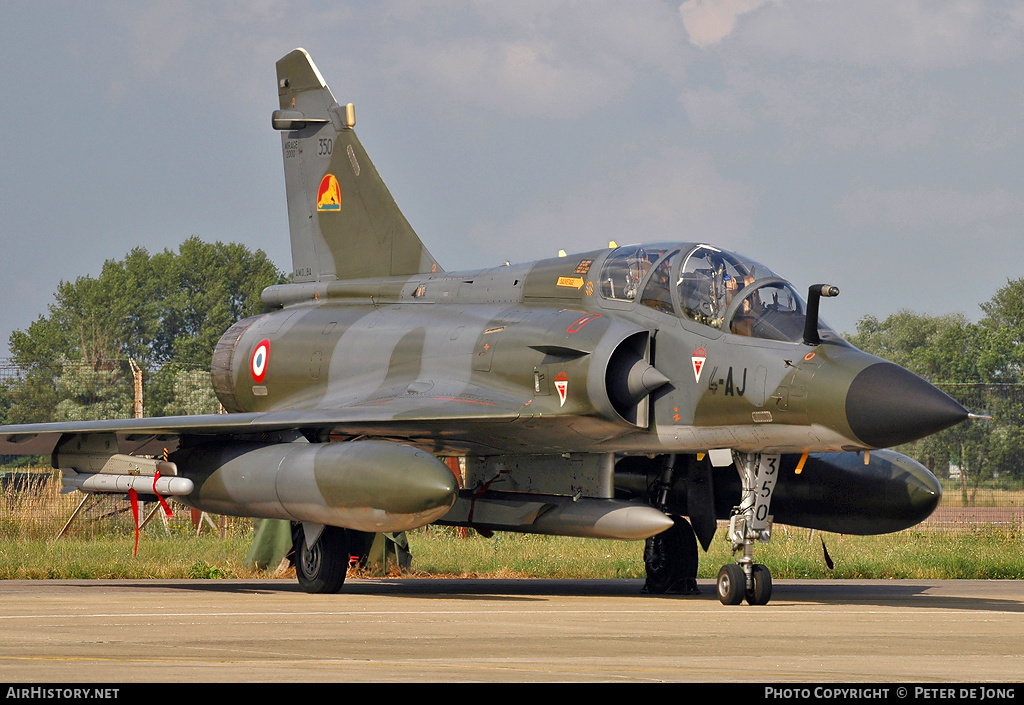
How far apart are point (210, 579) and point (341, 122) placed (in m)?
5.98

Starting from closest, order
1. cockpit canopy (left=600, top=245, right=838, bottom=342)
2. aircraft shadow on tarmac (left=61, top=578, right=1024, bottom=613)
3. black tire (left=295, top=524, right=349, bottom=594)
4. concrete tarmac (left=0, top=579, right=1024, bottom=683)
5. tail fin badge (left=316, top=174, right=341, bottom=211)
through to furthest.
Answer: concrete tarmac (left=0, top=579, right=1024, bottom=683) → cockpit canopy (left=600, top=245, right=838, bottom=342) → aircraft shadow on tarmac (left=61, top=578, right=1024, bottom=613) → black tire (left=295, top=524, right=349, bottom=594) → tail fin badge (left=316, top=174, right=341, bottom=211)

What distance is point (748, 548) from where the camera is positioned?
12297mm

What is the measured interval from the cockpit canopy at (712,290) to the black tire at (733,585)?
2076mm

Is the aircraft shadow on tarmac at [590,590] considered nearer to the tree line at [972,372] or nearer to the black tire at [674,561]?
the black tire at [674,561]

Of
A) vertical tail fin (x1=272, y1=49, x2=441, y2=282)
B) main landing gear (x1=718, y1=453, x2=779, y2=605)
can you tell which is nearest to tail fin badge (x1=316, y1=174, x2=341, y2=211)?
vertical tail fin (x1=272, y1=49, x2=441, y2=282)

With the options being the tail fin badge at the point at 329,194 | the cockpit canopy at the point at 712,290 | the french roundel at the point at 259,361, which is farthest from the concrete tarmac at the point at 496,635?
the tail fin badge at the point at 329,194

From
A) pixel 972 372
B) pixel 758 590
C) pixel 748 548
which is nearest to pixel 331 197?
pixel 748 548

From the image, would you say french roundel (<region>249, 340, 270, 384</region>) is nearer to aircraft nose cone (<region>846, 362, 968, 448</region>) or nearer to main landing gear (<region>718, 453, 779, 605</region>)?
main landing gear (<region>718, 453, 779, 605</region>)

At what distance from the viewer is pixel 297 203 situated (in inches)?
715

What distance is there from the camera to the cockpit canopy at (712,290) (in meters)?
12.4

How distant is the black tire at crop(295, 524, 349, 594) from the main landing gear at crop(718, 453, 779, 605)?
4.07 m

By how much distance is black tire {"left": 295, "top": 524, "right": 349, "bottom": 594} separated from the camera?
46.4 feet

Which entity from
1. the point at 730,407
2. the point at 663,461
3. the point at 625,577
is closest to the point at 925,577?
the point at 625,577
